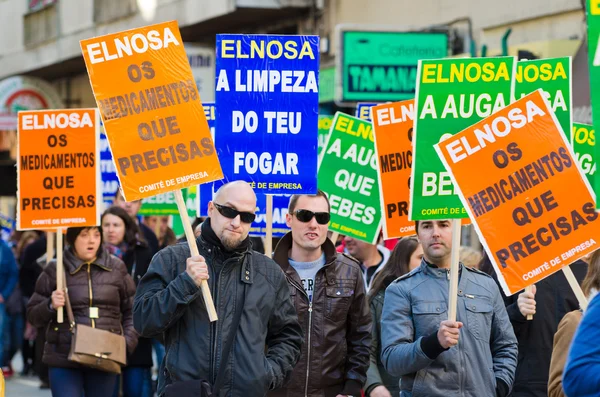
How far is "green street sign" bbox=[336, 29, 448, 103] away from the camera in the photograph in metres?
17.5

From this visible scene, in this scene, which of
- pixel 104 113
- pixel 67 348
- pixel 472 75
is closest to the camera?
pixel 104 113

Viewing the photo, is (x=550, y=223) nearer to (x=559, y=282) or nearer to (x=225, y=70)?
(x=559, y=282)

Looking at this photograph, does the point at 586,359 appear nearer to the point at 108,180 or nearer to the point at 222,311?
the point at 222,311

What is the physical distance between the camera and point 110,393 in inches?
373

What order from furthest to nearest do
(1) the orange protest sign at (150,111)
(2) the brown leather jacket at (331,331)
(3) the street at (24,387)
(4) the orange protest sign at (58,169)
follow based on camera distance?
(3) the street at (24,387) → (4) the orange protest sign at (58,169) → (2) the brown leather jacket at (331,331) → (1) the orange protest sign at (150,111)

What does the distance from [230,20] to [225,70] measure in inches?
600

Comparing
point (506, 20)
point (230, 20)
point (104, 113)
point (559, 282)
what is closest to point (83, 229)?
point (104, 113)

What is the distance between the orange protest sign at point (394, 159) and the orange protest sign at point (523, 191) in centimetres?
217

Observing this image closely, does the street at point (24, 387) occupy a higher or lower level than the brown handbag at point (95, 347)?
lower

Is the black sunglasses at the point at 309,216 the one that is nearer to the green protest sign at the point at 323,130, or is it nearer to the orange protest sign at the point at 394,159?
the orange protest sign at the point at 394,159

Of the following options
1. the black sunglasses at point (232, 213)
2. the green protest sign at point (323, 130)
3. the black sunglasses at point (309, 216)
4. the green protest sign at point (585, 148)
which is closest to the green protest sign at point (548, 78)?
the green protest sign at point (585, 148)

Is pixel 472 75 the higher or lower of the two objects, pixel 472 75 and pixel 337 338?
the higher

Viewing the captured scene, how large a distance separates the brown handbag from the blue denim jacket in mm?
3294

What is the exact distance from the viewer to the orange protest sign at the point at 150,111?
274 inches
